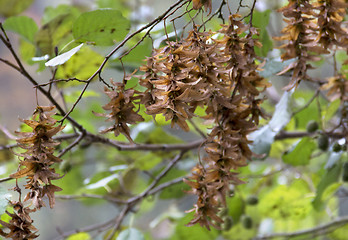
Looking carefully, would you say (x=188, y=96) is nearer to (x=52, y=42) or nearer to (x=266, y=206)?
(x=52, y=42)

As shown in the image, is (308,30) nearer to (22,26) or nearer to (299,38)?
(299,38)

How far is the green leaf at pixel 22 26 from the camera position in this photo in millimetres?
624

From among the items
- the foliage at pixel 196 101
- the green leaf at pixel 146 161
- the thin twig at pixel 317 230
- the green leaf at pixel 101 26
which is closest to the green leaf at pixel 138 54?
the foliage at pixel 196 101

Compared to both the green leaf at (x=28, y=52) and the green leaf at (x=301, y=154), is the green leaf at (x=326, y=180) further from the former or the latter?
the green leaf at (x=28, y=52)

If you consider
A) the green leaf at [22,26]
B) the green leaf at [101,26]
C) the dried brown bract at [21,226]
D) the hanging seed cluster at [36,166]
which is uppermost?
the green leaf at [22,26]

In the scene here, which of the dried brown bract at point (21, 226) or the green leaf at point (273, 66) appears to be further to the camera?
the green leaf at point (273, 66)

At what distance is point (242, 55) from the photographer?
38 cm

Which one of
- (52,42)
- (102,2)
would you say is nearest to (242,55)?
(52,42)

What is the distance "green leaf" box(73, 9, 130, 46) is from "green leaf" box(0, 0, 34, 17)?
1.36 ft

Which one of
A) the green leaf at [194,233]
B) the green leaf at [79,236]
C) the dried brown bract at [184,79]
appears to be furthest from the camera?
the green leaf at [194,233]

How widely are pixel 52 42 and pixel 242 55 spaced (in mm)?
334

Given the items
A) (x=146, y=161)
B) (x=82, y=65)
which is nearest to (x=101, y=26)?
(x=82, y=65)

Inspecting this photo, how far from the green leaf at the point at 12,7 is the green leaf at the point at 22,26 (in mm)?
259

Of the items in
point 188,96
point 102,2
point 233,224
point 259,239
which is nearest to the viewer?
point 188,96
